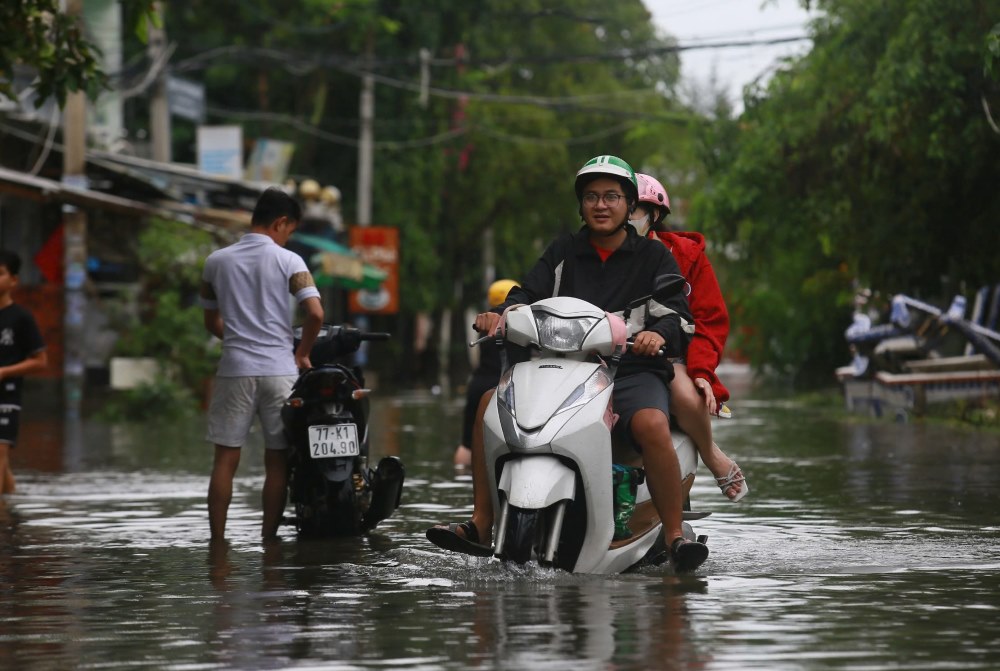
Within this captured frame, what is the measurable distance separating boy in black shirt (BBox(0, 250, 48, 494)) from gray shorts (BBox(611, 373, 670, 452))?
5.18m

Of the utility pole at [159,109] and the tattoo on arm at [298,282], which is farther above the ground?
the utility pole at [159,109]

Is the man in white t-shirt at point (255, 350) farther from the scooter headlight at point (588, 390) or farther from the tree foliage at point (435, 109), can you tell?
the tree foliage at point (435, 109)

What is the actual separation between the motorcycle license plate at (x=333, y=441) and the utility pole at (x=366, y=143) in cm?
3356

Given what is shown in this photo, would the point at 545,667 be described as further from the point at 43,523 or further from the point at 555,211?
the point at 555,211

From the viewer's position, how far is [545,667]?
18.8ft

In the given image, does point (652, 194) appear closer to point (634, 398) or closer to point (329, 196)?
point (634, 398)

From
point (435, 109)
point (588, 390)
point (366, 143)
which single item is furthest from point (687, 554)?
point (435, 109)

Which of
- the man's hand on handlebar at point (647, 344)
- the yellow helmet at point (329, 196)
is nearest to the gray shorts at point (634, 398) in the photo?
the man's hand on handlebar at point (647, 344)

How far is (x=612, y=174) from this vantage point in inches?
324

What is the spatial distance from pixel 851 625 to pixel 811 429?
1540 cm

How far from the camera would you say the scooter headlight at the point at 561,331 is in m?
7.77

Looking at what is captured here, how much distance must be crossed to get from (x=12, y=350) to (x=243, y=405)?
9.29 ft

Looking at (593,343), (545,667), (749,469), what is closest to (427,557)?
(593,343)

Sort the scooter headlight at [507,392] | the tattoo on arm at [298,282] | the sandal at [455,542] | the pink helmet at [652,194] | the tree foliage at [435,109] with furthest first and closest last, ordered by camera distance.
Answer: the tree foliage at [435,109] → the tattoo on arm at [298,282] → the pink helmet at [652,194] → the sandal at [455,542] → the scooter headlight at [507,392]
